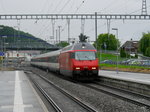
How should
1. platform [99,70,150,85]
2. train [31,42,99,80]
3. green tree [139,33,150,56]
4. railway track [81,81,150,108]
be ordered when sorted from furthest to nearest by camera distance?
green tree [139,33,150,56], train [31,42,99,80], platform [99,70,150,85], railway track [81,81,150,108]

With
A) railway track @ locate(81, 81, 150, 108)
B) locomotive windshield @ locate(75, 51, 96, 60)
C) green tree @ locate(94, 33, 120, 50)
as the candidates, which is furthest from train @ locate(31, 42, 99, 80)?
green tree @ locate(94, 33, 120, 50)

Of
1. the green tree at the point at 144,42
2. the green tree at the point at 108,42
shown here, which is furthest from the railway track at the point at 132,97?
the green tree at the point at 108,42

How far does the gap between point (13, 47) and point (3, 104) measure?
9288 cm

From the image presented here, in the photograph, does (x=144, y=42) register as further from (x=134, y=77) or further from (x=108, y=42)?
(x=134, y=77)

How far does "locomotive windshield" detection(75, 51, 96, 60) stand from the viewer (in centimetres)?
2780

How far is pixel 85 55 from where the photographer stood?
2794cm

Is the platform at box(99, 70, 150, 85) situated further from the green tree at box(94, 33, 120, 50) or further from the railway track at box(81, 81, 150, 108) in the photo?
the green tree at box(94, 33, 120, 50)

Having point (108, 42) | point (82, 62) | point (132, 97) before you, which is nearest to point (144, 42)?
point (108, 42)

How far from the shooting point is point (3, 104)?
1536 cm

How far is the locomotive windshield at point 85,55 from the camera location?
2780cm

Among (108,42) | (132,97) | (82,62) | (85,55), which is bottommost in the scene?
(132,97)

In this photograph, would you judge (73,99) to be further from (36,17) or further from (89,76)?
(36,17)

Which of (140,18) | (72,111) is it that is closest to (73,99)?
(72,111)

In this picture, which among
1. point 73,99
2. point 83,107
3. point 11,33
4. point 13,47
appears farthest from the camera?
point 11,33
